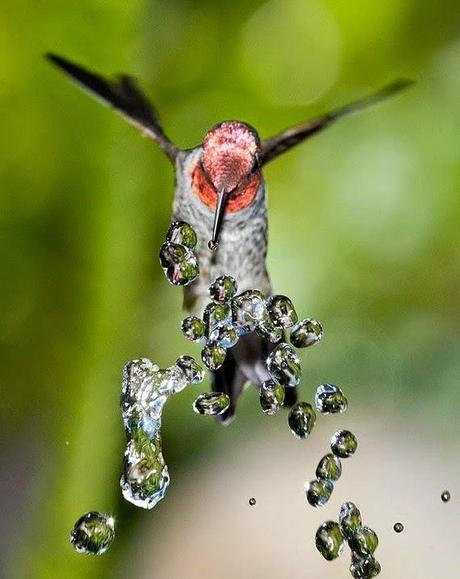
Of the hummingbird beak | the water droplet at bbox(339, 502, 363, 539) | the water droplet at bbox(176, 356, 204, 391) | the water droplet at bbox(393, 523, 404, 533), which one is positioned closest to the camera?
the hummingbird beak

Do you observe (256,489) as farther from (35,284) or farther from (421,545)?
(35,284)

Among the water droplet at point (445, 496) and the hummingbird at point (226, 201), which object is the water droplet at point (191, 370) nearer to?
the hummingbird at point (226, 201)

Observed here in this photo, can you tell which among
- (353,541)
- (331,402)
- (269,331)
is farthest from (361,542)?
(269,331)

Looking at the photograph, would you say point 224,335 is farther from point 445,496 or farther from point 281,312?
point 445,496

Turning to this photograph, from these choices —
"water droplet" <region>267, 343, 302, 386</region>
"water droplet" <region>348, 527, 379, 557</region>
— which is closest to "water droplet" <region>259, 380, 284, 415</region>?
"water droplet" <region>267, 343, 302, 386</region>

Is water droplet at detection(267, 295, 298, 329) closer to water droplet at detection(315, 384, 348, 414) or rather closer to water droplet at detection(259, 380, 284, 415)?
water droplet at detection(259, 380, 284, 415)

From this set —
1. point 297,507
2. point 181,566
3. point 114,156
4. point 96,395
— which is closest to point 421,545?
point 297,507

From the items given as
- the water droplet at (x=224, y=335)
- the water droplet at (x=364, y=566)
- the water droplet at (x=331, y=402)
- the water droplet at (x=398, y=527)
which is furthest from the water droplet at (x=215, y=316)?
the water droplet at (x=398, y=527)
